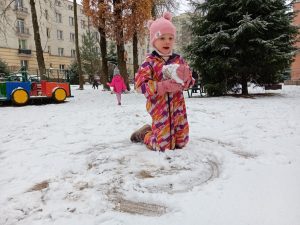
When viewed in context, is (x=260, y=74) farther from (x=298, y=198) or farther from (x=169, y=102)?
(x=298, y=198)

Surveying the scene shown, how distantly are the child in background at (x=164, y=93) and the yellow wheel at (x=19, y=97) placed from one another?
9209 mm

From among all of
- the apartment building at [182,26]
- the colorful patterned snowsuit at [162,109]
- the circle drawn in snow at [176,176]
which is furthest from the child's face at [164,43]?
the apartment building at [182,26]

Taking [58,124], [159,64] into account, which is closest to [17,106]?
[58,124]

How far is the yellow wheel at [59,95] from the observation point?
1288 cm

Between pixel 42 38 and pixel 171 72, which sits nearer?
pixel 171 72

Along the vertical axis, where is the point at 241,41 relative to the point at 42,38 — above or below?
below

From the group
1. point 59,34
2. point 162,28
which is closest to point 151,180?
point 162,28

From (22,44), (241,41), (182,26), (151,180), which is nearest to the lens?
(151,180)

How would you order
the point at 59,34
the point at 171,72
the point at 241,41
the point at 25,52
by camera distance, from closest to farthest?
the point at 171,72, the point at 241,41, the point at 25,52, the point at 59,34

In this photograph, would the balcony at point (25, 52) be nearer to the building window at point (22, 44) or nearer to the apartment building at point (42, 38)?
the apartment building at point (42, 38)

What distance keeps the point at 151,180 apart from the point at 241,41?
34.9ft

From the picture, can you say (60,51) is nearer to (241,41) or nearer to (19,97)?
(19,97)

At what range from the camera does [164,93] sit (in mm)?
3957

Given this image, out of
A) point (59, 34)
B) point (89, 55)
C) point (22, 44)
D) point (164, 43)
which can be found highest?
point (59, 34)
